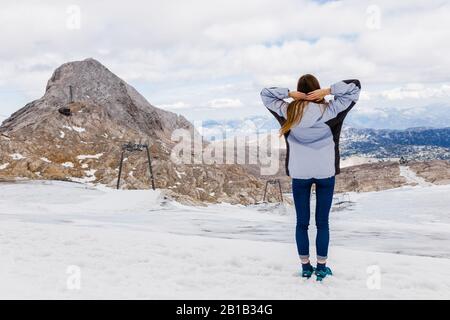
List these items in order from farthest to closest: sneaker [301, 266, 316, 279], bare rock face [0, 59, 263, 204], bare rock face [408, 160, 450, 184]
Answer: bare rock face [408, 160, 450, 184] < bare rock face [0, 59, 263, 204] < sneaker [301, 266, 316, 279]

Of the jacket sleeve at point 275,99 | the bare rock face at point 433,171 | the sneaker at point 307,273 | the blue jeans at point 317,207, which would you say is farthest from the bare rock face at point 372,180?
the jacket sleeve at point 275,99

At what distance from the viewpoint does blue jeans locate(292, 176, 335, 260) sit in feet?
22.5

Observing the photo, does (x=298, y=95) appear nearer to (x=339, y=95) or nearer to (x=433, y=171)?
(x=339, y=95)

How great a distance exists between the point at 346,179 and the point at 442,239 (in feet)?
402

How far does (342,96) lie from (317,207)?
1.55m

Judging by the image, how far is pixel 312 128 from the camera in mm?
6793

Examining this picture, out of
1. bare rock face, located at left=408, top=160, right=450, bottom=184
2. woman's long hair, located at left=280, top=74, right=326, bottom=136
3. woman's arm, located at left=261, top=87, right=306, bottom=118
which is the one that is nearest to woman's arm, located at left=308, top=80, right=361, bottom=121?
woman's long hair, located at left=280, top=74, right=326, bottom=136

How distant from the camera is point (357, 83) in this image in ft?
22.0

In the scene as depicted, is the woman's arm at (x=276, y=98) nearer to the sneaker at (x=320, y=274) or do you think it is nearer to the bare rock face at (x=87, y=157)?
the sneaker at (x=320, y=274)

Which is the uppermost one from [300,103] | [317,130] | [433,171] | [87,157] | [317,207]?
[300,103]

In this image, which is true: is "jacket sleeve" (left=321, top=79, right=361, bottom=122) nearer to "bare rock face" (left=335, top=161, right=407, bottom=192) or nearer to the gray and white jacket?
the gray and white jacket

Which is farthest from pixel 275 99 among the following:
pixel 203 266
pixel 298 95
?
pixel 203 266

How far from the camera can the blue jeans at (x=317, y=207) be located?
6867mm

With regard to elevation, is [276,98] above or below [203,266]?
above
